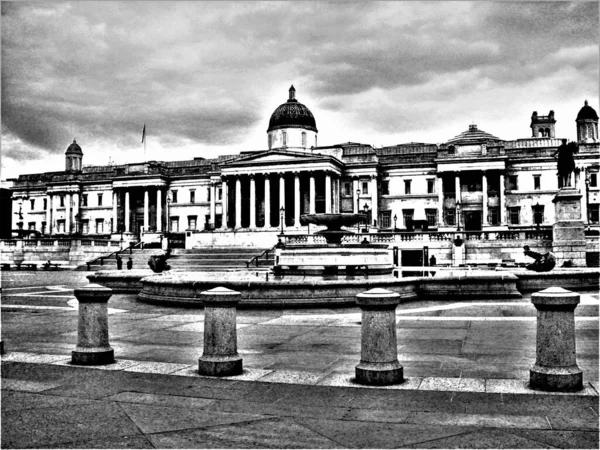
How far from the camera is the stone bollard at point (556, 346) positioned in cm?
775

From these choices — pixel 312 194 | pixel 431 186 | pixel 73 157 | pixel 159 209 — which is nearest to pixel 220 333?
pixel 312 194

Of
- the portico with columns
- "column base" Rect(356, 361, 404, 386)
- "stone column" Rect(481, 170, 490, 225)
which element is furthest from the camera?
the portico with columns

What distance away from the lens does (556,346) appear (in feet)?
25.9

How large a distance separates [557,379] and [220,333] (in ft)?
14.3

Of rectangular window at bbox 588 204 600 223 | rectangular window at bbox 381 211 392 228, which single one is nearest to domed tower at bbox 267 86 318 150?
rectangular window at bbox 381 211 392 228

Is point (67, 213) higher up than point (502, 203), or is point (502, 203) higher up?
point (67, 213)

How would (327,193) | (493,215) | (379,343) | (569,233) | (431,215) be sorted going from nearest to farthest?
(379,343) < (569,233) < (327,193) < (493,215) < (431,215)

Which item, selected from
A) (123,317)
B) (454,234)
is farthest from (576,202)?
(123,317)

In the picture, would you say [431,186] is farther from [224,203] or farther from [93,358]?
[93,358]

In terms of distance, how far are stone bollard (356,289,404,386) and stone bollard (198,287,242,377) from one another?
1.76m

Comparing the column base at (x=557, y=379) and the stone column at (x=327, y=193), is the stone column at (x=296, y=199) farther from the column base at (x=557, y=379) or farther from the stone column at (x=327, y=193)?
the column base at (x=557, y=379)

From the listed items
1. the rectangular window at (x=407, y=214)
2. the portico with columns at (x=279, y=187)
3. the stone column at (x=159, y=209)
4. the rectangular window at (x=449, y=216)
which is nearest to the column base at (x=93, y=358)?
the portico with columns at (x=279, y=187)

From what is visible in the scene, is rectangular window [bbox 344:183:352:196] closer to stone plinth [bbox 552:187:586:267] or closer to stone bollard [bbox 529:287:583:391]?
stone plinth [bbox 552:187:586:267]

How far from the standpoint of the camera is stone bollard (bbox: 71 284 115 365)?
961cm
